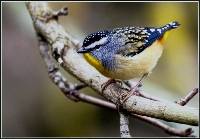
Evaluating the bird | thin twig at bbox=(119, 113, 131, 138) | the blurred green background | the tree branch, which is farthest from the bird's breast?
the blurred green background

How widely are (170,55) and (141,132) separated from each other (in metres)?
0.90

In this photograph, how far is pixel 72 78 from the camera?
5250 mm

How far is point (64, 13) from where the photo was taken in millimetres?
3393

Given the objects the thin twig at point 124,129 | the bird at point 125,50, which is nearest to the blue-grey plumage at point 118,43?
the bird at point 125,50

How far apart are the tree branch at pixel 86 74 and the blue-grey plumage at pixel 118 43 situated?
0.61ft

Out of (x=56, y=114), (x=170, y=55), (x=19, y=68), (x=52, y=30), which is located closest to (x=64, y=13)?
(x=52, y=30)

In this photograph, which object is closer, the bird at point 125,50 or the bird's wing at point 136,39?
the bird at point 125,50

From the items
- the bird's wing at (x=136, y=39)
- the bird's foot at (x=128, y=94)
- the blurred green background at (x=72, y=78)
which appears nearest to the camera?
the bird's foot at (x=128, y=94)

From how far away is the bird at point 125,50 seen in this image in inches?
110

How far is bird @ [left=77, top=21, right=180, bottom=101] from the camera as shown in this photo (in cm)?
280

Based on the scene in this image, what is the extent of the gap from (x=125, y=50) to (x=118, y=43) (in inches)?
2.4

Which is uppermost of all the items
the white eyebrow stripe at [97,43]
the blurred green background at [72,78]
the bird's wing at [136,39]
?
the blurred green background at [72,78]

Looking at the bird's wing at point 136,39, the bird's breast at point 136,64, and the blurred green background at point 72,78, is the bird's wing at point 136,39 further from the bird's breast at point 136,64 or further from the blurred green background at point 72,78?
the blurred green background at point 72,78

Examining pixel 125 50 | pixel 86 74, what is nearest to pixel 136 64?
pixel 125 50
